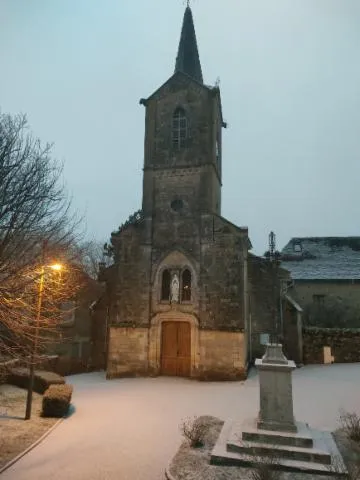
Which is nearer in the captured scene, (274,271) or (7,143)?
(7,143)

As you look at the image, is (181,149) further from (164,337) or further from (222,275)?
(164,337)

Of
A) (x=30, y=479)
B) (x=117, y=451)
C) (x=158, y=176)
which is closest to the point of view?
(x=30, y=479)

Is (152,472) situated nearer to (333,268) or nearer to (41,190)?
(41,190)

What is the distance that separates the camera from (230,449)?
7.74 meters

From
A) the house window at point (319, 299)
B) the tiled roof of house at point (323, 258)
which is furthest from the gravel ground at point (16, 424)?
the tiled roof of house at point (323, 258)

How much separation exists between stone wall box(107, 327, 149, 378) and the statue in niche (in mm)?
1990

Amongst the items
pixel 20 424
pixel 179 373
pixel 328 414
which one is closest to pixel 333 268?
pixel 179 373

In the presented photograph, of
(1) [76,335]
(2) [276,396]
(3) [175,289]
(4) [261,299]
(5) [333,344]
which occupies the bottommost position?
(2) [276,396]

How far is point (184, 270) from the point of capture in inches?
696

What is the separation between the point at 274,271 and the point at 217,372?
6.83 m

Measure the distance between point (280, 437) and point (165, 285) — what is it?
1061 cm

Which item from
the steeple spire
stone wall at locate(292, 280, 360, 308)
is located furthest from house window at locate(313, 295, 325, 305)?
the steeple spire

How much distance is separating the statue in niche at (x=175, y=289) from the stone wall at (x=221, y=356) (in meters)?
2.13

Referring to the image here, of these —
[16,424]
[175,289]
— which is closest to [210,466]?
Answer: [16,424]
